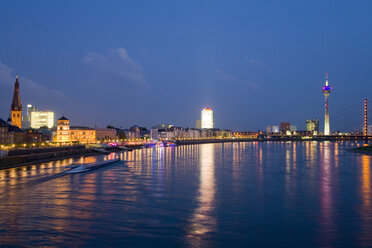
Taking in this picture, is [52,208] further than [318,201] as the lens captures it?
No

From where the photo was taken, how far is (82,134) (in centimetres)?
13188

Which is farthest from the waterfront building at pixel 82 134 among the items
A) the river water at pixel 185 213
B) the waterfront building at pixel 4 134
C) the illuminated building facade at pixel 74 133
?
the river water at pixel 185 213

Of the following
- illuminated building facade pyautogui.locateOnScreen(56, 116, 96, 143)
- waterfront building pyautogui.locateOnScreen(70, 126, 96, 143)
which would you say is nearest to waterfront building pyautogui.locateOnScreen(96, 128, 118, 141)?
illuminated building facade pyautogui.locateOnScreen(56, 116, 96, 143)

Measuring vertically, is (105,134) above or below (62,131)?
below

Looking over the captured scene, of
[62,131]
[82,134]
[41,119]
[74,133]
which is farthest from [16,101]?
[41,119]

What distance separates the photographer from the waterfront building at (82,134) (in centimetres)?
12731

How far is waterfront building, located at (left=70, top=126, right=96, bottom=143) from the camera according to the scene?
127 metres

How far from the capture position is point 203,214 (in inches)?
722

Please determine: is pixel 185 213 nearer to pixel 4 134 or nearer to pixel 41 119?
pixel 4 134

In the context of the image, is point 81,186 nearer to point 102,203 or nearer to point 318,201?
point 102,203

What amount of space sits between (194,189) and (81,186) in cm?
899

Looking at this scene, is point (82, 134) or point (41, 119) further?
point (41, 119)

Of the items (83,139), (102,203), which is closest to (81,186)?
(102,203)

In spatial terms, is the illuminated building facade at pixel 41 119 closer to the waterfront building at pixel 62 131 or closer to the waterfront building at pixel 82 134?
the waterfront building at pixel 82 134
